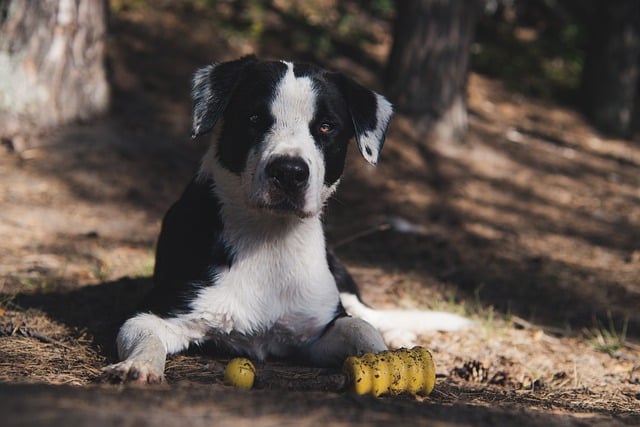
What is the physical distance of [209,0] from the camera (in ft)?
37.0

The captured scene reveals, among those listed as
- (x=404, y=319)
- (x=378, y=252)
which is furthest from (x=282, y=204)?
(x=378, y=252)

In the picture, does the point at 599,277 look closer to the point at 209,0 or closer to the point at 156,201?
the point at 156,201

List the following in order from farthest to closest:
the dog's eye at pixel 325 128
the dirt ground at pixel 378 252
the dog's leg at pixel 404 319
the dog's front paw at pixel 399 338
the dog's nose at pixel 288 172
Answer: the dog's leg at pixel 404 319 → the dog's front paw at pixel 399 338 → the dog's eye at pixel 325 128 → the dog's nose at pixel 288 172 → the dirt ground at pixel 378 252

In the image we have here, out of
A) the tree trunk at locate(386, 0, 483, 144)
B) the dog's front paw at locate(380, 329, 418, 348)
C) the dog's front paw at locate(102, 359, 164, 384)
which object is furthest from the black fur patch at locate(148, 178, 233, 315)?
the tree trunk at locate(386, 0, 483, 144)

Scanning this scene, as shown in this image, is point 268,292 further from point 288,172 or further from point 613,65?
point 613,65

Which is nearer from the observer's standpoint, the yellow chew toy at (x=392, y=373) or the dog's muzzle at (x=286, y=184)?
the yellow chew toy at (x=392, y=373)

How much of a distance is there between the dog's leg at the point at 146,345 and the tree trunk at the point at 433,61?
5863 mm

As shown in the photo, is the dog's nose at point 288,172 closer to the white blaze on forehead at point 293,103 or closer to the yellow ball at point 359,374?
the white blaze on forehead at point 293,103

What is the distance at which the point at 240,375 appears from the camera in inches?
136

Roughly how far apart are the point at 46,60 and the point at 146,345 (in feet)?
16.6

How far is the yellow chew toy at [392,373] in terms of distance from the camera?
3.41 metres

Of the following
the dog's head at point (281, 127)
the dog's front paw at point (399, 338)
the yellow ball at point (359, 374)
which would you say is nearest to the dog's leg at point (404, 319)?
the dog's front paw at point (399, 338)

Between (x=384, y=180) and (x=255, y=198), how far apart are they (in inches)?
192

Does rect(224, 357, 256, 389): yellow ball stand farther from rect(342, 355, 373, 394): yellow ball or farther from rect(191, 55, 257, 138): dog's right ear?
rect(191, 55, 257, 138): dog's right ear
